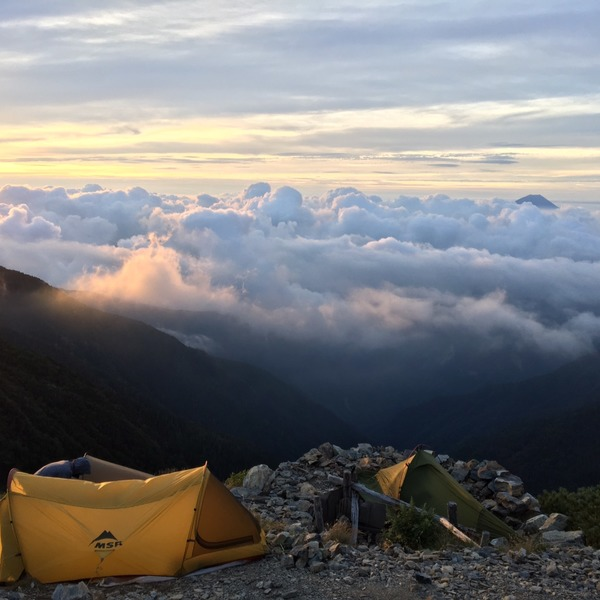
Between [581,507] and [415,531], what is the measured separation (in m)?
9.50

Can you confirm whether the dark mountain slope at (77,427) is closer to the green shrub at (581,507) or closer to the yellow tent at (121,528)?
the green shrub at (581,507)

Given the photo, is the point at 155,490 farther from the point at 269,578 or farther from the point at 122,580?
the point at 269,578

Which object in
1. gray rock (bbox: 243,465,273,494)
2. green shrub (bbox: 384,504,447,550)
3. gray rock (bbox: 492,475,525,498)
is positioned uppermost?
green shrub (bbox: 384,504,447,550)

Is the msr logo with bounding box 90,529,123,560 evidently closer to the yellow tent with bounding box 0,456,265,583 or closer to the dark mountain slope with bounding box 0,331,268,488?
the yellow tent with bounding box 0,456,265,583

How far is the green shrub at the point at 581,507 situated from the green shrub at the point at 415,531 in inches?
206

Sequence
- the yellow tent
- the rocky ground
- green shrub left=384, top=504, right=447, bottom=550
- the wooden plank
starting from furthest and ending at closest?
the wooden plank, green shrub left=384, top=504, right=447, bottom=550, the yellow tent, the rocky ground

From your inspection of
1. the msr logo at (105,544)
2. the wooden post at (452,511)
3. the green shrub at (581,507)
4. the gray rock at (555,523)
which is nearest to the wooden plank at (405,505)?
the wooden post at (452,511)

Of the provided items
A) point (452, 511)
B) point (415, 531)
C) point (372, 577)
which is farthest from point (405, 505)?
point (372, 577)

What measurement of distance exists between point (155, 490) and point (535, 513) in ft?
51.4

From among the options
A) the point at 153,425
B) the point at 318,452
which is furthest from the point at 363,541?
the point at 153,425

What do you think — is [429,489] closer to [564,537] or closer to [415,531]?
[564,537]

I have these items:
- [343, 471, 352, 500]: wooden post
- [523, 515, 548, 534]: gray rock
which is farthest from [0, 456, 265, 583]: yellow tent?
[523, 515, 548, 534]: gray rock

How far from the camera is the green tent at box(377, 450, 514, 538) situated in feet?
80.0

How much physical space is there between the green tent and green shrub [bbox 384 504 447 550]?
6.36 metres
